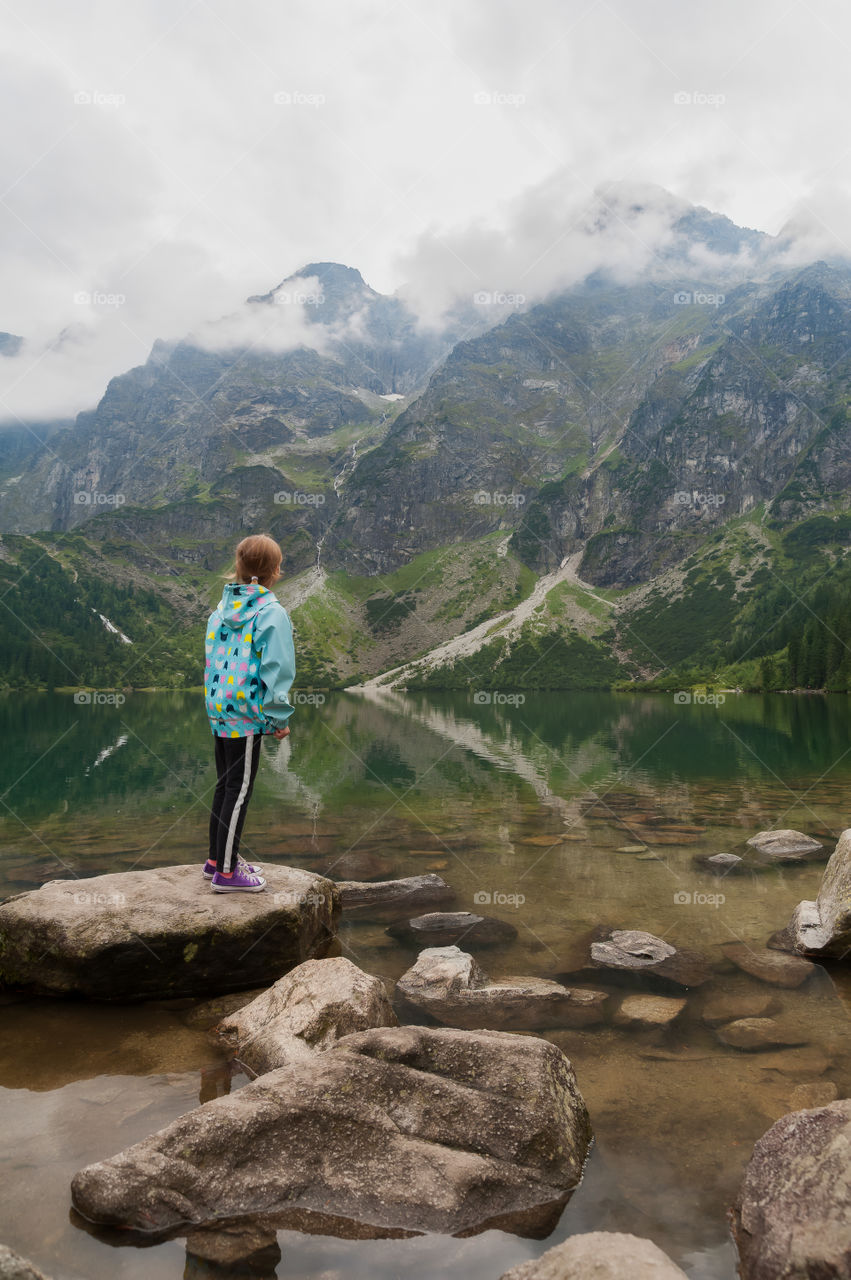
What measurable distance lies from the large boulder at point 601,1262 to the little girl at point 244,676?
216 inches

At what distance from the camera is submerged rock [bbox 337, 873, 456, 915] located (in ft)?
39.6

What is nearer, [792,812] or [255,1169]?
[255,1169]

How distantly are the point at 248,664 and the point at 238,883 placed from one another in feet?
9.91

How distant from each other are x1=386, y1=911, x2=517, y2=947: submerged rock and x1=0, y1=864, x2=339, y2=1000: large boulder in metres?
1.97

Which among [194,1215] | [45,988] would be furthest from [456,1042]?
[45,988]

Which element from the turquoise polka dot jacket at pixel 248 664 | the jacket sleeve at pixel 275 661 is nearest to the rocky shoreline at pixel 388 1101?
the turquoise polka dot jacket at pixel 248 664

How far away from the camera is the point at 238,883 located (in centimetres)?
909

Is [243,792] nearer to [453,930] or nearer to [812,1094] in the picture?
[453,930]

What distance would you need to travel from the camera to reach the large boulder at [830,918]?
9195 millimetres

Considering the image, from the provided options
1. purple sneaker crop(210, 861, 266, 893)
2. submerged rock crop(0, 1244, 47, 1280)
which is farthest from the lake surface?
purple sneaker crop(210, 861, 266, 893)

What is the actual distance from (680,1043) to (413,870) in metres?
8.60

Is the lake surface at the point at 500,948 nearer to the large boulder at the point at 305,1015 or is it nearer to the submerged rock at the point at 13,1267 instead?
the large boulder at the point at 305,1015

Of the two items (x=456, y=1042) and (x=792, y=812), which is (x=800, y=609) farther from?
(x=456, y=1042)

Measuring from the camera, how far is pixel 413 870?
14992 mm
